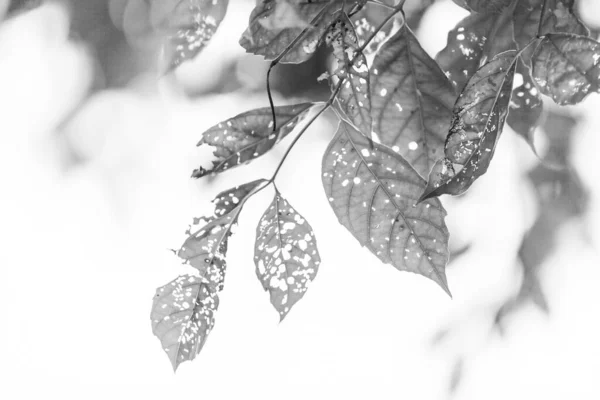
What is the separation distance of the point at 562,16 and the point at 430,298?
39 cm

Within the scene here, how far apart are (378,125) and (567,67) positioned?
60mm

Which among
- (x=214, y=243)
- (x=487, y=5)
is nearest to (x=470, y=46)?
(x=487, y=5)

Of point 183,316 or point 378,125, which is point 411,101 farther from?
point 183,316

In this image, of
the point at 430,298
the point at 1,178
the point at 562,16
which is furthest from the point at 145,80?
the point at 562,16

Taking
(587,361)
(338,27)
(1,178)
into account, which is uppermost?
(1,178)

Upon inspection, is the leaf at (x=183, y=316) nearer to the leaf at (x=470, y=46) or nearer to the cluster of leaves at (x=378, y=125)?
the cluster of leaves at (x=378, y=125)

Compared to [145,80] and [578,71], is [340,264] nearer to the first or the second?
[145,80]

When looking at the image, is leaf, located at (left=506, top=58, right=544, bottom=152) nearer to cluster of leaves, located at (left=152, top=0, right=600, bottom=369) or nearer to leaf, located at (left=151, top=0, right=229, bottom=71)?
cluster of leaves, located at (left=152, top=0, right=600, bottom=369)

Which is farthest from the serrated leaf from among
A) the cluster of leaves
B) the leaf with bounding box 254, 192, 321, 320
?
the leaf with bounding box 254, 192, 321, 320

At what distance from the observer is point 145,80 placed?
587 millimetres

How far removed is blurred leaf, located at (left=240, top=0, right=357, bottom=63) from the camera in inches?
7.0

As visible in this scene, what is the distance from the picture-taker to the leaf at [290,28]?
18cm

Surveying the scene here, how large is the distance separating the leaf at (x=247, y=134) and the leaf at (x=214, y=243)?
24 mm

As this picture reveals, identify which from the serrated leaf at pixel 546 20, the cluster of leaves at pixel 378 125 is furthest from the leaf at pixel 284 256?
the serrated leaf at pixel 546 20
